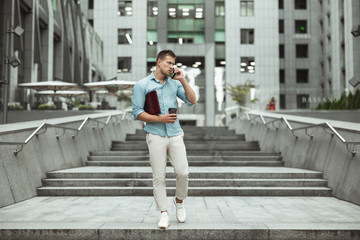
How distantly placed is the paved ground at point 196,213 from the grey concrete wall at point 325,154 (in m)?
0.35

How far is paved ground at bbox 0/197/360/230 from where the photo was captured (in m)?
4.49

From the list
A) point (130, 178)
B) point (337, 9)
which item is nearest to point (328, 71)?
point (337, 9)

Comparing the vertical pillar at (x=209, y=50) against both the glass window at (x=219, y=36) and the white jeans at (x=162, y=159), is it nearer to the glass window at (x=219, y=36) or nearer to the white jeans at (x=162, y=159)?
the glass window at (x=219, y=36)

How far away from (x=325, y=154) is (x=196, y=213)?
3539mm

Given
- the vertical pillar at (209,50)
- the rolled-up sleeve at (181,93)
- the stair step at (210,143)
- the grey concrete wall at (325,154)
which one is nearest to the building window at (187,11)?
the vertical pillar at (209,50)

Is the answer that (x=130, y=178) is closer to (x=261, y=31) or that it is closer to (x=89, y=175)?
(x=89, y=175)

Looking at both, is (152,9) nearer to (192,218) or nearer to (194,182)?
(194,182)

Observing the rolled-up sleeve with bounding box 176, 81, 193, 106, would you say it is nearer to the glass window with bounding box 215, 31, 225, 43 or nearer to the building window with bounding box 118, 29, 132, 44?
the glass window with bounding box 215, 31, 225, 43

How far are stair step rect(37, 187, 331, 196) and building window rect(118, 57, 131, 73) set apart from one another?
2924 centimetres

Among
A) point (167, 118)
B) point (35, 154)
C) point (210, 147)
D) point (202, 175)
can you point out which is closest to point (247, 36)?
point (210, 147)

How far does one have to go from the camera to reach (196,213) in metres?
5.26

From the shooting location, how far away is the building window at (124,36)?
3566cm

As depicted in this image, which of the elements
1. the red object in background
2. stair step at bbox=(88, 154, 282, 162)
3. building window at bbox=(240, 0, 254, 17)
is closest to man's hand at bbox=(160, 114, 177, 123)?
stair step at bbox=(88, 154, 282, 162)

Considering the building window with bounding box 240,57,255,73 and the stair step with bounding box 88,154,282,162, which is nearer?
the stair step with bounding box 88,154,282,162
